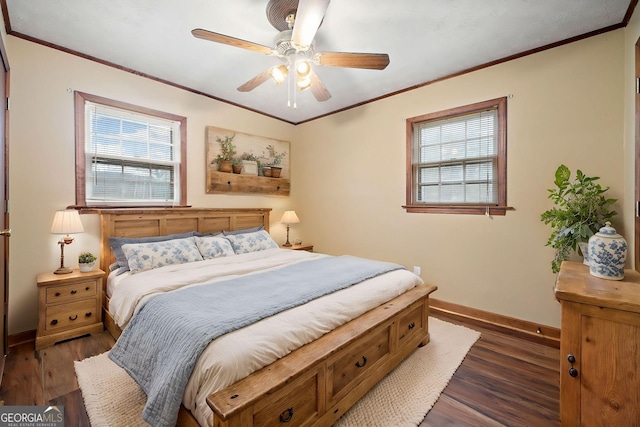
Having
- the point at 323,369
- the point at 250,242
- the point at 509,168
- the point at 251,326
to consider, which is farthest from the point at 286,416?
the point at 509,168

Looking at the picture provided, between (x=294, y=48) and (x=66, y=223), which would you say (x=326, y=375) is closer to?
(x=294, y=48)

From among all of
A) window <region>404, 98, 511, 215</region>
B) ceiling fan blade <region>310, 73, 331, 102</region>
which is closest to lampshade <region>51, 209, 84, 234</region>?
ceiling fan blade <region>310, 73, 331, 102</region>

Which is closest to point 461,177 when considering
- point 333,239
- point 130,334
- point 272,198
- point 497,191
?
point 497,191

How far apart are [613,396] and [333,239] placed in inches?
130

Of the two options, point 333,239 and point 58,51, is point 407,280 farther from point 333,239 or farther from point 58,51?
point 58,51

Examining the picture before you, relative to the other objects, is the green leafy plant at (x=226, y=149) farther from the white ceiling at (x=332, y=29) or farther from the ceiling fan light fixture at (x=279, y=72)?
the ceiling fan light fixture at (x=279, y=72)

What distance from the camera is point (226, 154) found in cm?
385

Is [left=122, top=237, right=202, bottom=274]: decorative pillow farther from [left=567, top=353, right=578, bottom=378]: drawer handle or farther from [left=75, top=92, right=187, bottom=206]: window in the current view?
[left=567, top=353, right=578, bottom=378]: drawer handle

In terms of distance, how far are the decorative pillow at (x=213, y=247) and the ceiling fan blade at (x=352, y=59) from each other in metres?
2.19

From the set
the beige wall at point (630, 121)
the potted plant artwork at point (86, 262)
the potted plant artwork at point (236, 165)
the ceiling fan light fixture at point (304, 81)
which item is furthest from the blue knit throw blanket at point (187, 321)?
the potted plant artwork at point (236, 165)

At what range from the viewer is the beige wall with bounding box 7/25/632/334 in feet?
7.64

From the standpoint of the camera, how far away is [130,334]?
5.69 feet

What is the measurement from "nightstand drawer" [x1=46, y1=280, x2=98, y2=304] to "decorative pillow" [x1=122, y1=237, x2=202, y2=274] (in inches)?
17.4

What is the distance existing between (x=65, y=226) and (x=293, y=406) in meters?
2.55
